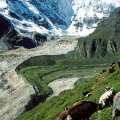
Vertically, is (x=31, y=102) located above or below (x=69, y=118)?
below

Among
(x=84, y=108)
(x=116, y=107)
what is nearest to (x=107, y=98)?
(x=84, y=108)

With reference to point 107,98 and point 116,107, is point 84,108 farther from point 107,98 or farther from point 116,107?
point 116,107

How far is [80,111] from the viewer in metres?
34.6

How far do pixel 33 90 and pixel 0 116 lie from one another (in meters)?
45.7

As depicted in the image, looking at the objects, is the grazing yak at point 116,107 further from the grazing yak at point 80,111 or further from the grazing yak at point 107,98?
the grazing yak at point 107,98

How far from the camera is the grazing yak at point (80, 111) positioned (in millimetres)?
34500

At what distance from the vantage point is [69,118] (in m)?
34.4

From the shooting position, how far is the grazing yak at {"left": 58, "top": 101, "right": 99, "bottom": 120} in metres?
34.5

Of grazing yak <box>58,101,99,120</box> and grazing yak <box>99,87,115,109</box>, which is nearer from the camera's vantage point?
grazing yak <box>58,101,99,120</box>

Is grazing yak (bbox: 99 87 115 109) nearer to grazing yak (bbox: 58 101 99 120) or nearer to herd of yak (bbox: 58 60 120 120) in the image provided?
herd of yak (bbox: 58 60 120 120)

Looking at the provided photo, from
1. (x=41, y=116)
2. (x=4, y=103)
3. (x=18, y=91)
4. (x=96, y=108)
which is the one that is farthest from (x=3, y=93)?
(x=96, y=108)

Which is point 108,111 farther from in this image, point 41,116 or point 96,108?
point 41,116

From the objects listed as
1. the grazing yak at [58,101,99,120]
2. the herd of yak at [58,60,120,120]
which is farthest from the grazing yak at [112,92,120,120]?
the grazing yak at [58,101,99,120]

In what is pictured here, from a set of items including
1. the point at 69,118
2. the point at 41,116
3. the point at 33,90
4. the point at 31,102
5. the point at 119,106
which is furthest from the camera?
the point at 33,90
